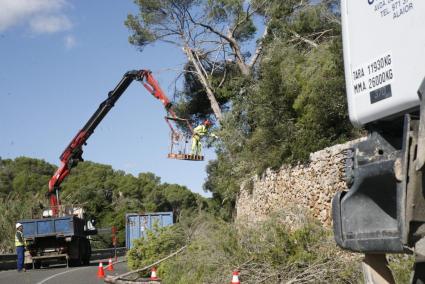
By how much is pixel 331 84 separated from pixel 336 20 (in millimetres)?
6366

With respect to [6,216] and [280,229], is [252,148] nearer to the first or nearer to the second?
[280,229]

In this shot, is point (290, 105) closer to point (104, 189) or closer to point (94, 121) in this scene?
point (94, 121)

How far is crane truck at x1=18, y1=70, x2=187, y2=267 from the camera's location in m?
24.8

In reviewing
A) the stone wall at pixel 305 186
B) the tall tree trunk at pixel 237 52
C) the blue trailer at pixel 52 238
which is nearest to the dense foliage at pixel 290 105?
the stone wall at pixel 305 186

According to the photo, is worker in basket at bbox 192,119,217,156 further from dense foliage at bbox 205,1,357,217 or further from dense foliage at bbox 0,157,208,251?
dense foliage at bbox 0,157,208,251

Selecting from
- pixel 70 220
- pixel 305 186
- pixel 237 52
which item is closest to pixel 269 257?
pixel 305 186

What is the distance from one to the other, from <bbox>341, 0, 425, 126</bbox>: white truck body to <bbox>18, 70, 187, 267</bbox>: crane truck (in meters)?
21.9

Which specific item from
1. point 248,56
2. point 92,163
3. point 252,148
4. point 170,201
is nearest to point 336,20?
point 252,148

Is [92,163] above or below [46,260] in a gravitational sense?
above

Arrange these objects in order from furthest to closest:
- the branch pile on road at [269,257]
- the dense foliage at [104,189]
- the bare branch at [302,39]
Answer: the dense foliage at [104,189]
the bare branch at [302,39]
the branch pile on road at [269,257]

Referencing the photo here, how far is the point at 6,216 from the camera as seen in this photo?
32.8 metres

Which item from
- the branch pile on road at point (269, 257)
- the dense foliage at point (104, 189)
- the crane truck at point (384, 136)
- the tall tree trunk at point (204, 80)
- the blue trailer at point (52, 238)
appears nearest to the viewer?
the crane truck at point (384, 136)

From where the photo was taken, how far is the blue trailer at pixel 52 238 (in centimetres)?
2472

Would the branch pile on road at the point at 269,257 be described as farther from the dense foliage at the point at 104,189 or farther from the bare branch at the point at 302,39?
the dense foliage at the point at 104,189
